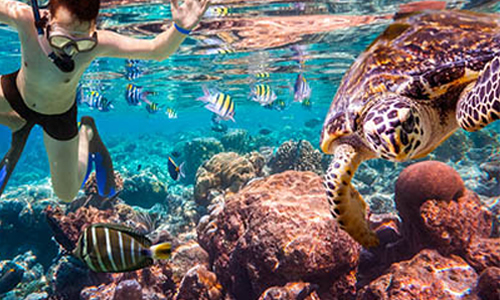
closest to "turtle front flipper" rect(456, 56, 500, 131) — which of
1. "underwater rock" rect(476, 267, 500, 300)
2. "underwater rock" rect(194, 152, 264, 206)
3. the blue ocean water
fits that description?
"underwater rock" rect(476, 267, 500, 300)

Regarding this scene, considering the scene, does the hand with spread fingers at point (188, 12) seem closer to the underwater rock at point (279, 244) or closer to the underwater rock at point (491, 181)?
the underwater rock at point (279, 244)

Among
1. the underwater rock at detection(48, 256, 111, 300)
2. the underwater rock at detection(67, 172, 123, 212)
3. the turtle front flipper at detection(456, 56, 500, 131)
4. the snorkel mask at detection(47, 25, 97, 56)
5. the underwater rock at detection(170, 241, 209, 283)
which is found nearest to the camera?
the turtle front flipper at detection(456, 56, 500, 131)

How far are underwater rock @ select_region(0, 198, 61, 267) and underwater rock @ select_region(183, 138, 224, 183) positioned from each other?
682 centimetres

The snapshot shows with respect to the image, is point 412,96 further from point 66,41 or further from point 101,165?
point 101,165

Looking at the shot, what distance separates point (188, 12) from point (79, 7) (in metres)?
1.39

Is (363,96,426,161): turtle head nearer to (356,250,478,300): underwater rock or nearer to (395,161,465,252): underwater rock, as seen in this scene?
(356,250,478,300): underwater rock

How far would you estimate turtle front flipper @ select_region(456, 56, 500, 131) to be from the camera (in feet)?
6.32

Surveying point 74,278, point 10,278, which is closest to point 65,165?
point 74,278

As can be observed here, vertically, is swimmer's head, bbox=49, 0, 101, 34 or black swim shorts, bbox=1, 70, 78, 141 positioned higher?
swimmer's head, bbox=49, 0, 101, 34

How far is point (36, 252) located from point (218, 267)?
5.88 meters

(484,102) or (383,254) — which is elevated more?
(484,102)

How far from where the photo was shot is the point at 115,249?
257 cm

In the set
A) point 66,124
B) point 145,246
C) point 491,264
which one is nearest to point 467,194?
point 491,264

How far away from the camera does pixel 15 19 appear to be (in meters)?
2.56
